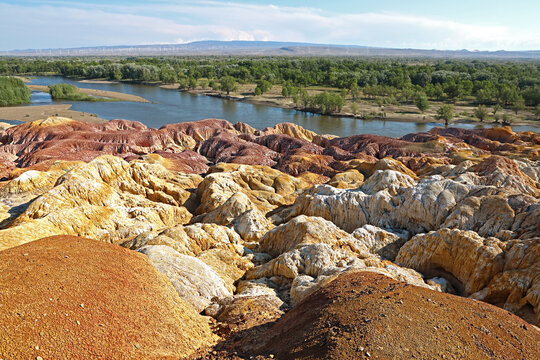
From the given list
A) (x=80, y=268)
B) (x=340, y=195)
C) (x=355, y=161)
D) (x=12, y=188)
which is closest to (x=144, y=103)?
(x=355, y=161)

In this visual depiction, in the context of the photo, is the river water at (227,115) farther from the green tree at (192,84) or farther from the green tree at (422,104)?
the green tree at (192,84)

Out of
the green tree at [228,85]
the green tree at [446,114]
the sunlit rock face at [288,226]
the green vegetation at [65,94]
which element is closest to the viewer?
the sunlit rock face at [288,226]

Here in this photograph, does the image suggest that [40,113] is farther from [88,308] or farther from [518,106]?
[518,106]

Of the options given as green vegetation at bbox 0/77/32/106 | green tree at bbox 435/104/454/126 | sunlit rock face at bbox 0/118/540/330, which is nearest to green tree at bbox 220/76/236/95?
green vegetation at bbox 0/77/32/106

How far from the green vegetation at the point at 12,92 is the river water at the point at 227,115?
3.13 metres

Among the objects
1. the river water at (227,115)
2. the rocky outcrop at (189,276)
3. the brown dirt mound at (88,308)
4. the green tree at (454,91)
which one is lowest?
the river water at (227,115)

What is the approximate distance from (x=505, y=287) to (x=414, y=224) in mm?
7295

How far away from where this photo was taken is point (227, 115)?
95938 mm

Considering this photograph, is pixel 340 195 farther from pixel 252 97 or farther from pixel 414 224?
pixel 252 97

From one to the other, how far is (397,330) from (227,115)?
90511 mm

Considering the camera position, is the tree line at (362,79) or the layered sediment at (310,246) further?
the tree line at (362,79)

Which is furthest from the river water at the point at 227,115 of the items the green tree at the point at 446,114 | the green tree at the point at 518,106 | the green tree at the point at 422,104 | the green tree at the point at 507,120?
the green tree at the point at 518,106

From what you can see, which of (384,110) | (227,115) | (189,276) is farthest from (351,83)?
(189,276)

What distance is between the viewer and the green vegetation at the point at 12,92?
3905 inches
